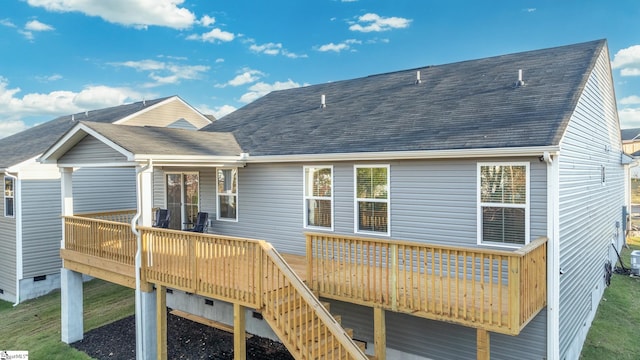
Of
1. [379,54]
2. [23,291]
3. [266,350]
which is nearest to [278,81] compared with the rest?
[379,54]

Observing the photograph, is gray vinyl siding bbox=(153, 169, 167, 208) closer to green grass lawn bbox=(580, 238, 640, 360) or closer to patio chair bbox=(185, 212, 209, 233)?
patio chair bbox=(185, 212, 209, 233)

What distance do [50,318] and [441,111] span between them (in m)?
11.6

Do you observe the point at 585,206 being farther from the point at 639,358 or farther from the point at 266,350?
the point at 266,350

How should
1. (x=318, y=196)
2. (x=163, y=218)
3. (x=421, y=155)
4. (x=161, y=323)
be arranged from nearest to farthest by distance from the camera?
(x=421, y=155) < (x=161, y=323) < (x=318, y=196) < (x=163, y=218)

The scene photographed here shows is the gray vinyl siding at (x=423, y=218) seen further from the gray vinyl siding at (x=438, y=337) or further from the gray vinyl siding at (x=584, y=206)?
the gray vinyl siding at (x=584, y=206)

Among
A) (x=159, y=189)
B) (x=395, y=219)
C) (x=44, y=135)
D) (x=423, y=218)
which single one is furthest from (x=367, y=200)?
(x=44, y=135)

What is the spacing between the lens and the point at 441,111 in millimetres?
7680

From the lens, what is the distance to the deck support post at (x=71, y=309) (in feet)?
29.9

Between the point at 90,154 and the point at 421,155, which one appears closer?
the point at 421,155

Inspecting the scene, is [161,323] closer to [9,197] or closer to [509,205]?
[509,205]

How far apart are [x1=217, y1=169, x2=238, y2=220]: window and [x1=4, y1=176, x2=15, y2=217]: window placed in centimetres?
801

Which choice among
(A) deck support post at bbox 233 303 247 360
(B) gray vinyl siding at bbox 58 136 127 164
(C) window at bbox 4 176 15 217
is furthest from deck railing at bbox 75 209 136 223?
(A) deck support post at bbox 233 303 247 360

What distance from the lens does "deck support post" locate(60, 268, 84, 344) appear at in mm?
9125

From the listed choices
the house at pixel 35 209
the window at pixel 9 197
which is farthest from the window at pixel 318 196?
the window at pixel 9 197
